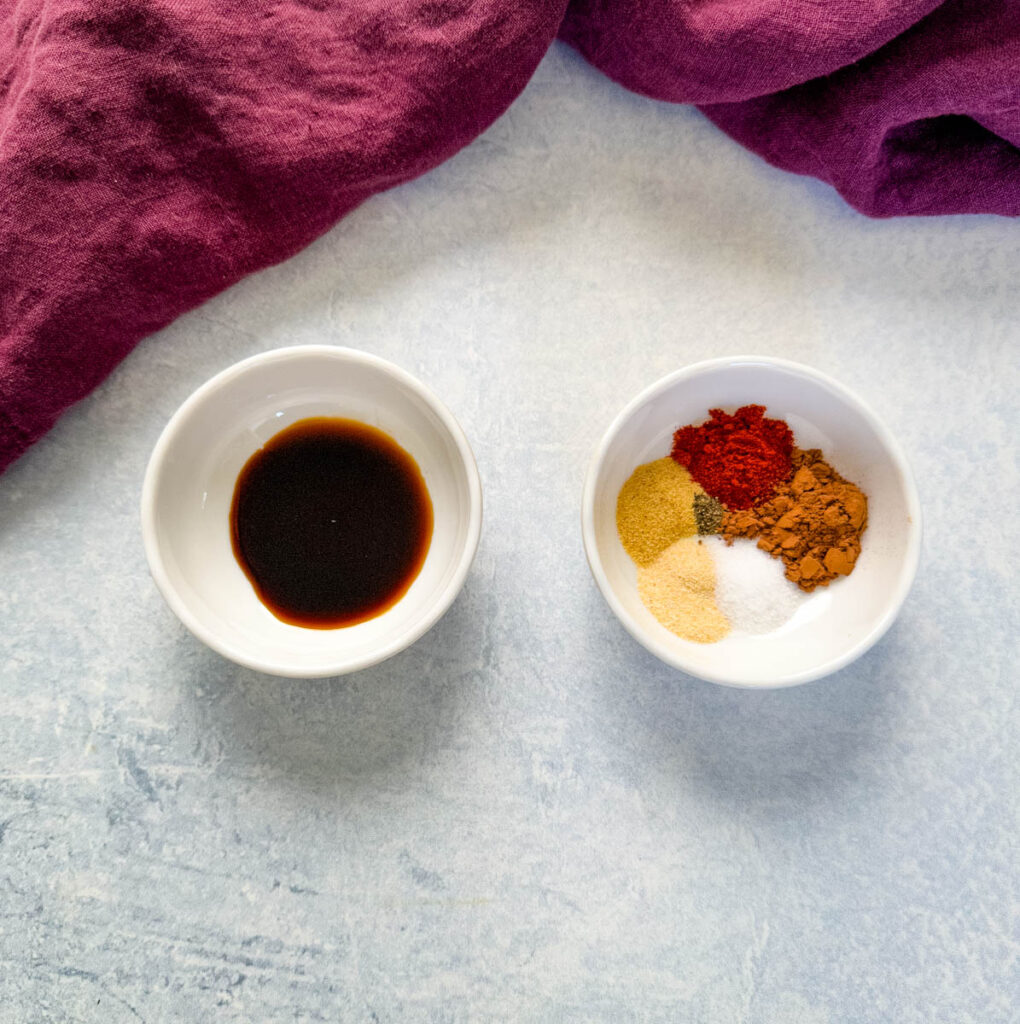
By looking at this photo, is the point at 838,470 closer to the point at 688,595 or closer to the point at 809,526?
the point at 809,526

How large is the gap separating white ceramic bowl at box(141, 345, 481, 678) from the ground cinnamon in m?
0.32

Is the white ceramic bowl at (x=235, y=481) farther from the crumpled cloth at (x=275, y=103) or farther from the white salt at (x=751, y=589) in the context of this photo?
the white salt at (x=751, y=589)

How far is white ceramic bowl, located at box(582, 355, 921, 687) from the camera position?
870 mm

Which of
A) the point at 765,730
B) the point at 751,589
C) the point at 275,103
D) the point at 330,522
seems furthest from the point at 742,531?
the point at 275,103

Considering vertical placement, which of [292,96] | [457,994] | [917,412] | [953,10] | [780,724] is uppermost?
[953,10]

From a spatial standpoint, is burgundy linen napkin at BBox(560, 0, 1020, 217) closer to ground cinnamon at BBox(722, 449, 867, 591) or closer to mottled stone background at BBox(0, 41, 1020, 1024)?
mottled stone background at BBox(0, 41, 1020, 1024)

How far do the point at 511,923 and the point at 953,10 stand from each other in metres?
1.15

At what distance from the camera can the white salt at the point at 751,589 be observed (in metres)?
0.92

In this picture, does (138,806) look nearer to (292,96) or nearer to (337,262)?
(337,262)

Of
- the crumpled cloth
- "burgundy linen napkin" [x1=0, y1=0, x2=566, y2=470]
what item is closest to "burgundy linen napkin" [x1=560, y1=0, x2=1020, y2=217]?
the crumpled cloth

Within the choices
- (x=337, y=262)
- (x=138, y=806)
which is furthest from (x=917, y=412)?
(x=138, y=806)

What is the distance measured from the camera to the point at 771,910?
0.99m

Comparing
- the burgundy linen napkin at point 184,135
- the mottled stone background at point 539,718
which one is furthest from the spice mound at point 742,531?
the burgundy linen napkin at point 184,135

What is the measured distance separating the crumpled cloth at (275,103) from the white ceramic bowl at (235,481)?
6.7 inches
